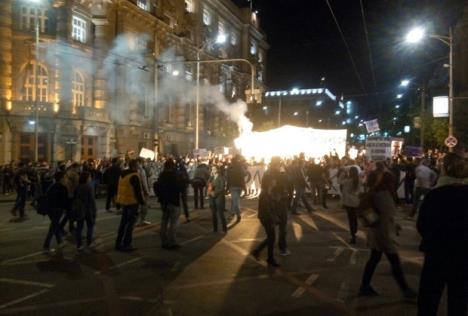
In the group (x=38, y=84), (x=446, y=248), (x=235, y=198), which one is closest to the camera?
(x=446, y=248)

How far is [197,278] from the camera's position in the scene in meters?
7.12

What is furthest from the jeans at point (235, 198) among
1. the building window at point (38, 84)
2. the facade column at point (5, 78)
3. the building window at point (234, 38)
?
the building window at point (234, 38)

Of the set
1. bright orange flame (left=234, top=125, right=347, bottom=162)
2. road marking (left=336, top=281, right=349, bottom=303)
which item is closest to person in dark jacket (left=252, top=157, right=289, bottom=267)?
road marking (left=336, top=281, right=349, bottom=303)

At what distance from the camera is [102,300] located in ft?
19.8

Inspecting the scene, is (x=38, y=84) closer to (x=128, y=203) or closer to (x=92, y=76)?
(x=92, y=76)

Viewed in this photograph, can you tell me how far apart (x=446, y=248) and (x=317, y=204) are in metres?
14.1

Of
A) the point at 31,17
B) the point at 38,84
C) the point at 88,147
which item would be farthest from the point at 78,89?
→ the point at 31,17

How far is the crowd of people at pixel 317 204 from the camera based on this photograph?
407cm

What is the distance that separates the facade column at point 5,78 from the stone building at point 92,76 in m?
0.05

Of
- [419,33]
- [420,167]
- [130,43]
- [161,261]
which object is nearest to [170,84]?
[130,43]

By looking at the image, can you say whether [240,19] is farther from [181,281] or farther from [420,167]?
[181,281]

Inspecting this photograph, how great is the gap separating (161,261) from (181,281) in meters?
1.41

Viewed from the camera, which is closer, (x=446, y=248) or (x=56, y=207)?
(x=446, y=248)

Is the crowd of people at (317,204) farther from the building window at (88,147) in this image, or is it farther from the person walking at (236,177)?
the building window at (88,147)
